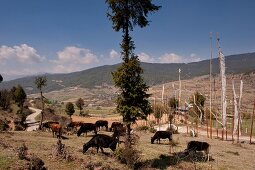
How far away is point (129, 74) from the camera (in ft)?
80.7

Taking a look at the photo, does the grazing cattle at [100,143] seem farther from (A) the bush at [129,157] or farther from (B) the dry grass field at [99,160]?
(A) the bush at [129,157]

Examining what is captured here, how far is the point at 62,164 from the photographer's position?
23000 mm

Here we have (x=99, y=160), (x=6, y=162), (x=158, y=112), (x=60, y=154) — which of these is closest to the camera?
(x=6, y=162)

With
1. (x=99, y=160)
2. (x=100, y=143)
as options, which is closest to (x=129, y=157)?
(x=99, y=160)

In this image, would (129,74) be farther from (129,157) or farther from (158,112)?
(158,112)

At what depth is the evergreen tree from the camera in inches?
968

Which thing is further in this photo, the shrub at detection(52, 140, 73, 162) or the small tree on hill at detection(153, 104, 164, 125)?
the small tree on hill at detection(153, 104, 164, 125)

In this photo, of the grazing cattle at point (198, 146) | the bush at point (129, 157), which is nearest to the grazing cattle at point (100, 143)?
the bush at point (129, 157)

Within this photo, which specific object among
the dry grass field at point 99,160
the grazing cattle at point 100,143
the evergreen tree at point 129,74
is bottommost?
the dry grass field at point 99,160

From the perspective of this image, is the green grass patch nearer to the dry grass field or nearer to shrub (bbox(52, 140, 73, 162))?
the dry grass field

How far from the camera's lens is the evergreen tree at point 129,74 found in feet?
80.7

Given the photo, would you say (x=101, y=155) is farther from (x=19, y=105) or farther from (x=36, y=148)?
(x=19, y=105)

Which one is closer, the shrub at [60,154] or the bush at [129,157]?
the shrub at [60,154]

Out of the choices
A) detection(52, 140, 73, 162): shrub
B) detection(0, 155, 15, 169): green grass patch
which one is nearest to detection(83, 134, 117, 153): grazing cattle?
detection(52, 140, 73, 162): shrub
